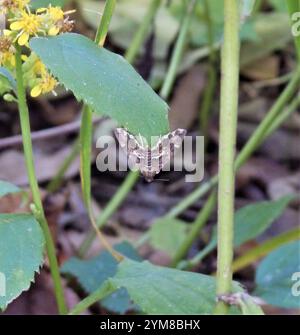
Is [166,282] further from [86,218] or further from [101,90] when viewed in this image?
[86,218]

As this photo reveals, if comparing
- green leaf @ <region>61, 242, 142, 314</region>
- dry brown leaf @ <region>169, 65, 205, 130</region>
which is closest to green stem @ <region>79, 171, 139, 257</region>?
green leaf @ <region>61, 242, 142, 314</region>

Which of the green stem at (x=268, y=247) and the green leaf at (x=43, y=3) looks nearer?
the green leaf at (x=43, y=3)

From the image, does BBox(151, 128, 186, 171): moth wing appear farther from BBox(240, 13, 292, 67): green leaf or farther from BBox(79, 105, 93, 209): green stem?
BBox(240, 13, 292, 67): green leaf

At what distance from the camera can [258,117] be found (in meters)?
2.02

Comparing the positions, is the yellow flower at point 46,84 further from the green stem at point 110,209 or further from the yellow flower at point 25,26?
the green stem at point 110,209

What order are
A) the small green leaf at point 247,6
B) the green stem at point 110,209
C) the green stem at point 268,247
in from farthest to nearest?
the green stem at point 110,209 → the green stem at point 268,247 → the small green leaf at point 247,6

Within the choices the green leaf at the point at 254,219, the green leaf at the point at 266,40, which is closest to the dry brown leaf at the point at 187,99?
the green leaf at the point at 266,40

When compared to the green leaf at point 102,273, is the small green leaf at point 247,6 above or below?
above

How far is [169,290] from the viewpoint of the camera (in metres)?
0.77

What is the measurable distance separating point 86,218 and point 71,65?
103 centimetres

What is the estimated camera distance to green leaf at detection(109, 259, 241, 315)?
74cm

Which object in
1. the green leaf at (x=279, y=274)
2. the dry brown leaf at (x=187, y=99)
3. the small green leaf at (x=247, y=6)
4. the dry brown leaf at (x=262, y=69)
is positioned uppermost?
the dry brown leaf at (x=262, y=69)

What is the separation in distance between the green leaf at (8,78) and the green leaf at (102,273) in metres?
0.48

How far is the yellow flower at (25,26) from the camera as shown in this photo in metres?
0.73
